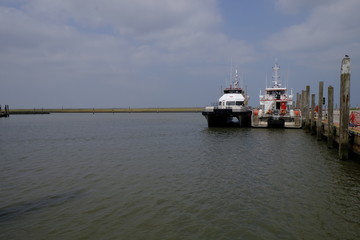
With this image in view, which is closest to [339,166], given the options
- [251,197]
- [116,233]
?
[251,197]

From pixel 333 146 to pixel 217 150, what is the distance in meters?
8.46

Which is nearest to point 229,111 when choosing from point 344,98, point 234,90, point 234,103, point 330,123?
point 234,103

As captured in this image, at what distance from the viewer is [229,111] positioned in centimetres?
3581

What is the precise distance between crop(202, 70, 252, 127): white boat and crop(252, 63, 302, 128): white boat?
5.33 feet

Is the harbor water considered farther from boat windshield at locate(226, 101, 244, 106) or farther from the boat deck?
boat windshield at locate(226, 101, 244, 106)

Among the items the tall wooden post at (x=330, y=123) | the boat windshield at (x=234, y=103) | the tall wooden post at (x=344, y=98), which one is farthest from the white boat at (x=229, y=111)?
the tall wooden post at (x=344, y=98)

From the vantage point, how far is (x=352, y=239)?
654 centimetres

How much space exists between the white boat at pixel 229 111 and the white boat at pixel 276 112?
1.62m


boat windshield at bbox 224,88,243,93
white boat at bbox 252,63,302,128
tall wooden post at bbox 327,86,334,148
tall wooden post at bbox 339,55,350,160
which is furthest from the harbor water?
boat windshield at bbox 224,88,243,93

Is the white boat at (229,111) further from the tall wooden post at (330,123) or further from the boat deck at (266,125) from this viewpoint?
the tall wooden post at (330,123)

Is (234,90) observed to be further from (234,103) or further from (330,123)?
(330,123)

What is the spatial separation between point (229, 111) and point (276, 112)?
6153 mm

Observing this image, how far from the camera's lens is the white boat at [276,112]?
113 feet

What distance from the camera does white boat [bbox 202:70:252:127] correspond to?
118ft
